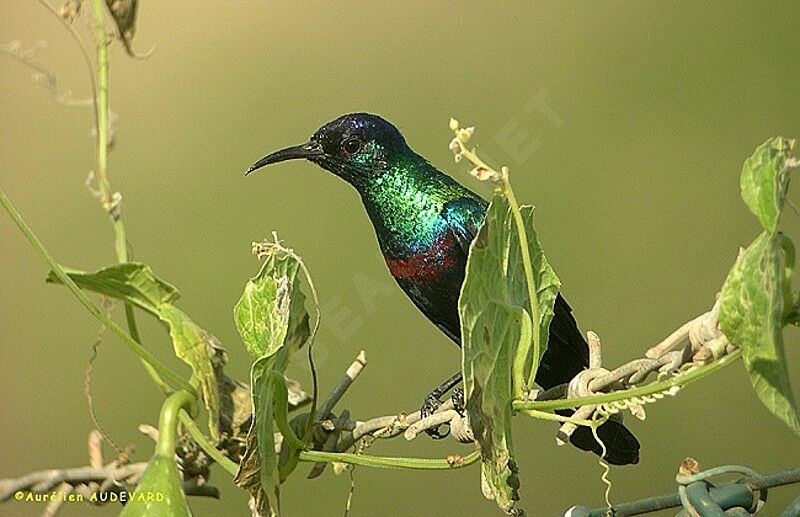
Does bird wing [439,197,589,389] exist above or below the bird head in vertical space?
below

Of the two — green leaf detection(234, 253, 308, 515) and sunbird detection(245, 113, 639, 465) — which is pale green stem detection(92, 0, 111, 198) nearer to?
green leaf detection(234, 253, 308, 515)

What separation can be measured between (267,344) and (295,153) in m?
0.61

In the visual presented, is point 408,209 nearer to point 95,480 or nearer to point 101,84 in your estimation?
point 101,84

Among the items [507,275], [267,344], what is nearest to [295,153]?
[267,344]

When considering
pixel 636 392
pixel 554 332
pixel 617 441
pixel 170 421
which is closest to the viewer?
pixel 636 392

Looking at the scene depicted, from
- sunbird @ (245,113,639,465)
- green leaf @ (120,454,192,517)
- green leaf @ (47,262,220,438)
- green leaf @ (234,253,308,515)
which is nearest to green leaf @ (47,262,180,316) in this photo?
green leaf @ (47,262,220,438)

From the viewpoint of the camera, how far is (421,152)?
9.68 feet

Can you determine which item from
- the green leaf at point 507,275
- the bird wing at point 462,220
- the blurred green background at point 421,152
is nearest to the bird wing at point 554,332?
the bird wing at point 462,220

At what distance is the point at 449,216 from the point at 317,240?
1.41 m

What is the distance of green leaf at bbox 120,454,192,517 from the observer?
2.91 feet

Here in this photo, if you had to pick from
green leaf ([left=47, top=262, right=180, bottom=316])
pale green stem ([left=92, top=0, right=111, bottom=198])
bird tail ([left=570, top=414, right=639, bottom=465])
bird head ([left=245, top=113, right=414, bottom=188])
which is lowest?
bird tail ([left=570, top=414, right=639, bottom=465])

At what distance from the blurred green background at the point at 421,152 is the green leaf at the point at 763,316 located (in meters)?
1.80

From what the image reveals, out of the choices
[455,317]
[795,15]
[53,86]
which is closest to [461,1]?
[795,15]

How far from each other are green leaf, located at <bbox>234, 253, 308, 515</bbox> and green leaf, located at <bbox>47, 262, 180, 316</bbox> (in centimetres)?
11
